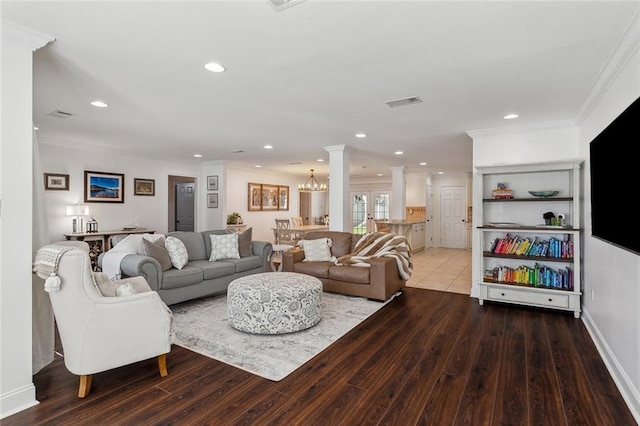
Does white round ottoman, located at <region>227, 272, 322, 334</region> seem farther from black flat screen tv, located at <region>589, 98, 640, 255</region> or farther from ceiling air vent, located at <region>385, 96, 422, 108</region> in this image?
black flat screen tv, located at <region>589, 98, 640, 255</region>

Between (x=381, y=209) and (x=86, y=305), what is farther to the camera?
(x=381, y=209)

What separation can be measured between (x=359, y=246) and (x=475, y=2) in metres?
3.91

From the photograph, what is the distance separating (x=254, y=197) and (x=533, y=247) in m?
7.39

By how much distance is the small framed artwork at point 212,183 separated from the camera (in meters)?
8.26

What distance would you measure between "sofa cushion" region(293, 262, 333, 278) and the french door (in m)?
6.67

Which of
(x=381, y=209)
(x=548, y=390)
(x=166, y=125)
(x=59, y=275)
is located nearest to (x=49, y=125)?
(x=166, y=125)

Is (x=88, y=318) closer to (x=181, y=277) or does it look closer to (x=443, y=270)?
(x=181, y=277)

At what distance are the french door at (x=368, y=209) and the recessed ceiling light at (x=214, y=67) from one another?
9.26 meters

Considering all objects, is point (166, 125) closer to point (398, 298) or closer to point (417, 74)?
point (417, 74)

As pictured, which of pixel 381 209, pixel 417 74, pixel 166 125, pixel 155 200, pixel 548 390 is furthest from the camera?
pixel 381 209

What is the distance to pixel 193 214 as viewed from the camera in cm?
874

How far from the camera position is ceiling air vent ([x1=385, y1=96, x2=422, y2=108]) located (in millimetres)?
3463

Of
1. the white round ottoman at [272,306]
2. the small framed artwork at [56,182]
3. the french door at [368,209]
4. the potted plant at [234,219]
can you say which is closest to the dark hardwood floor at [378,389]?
the white round ottoman at [272,306]

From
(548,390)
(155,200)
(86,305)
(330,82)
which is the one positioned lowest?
(548,390)
